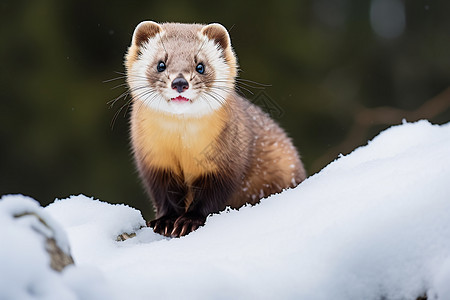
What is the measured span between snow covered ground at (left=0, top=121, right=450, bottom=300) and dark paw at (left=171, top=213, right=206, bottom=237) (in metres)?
0.57

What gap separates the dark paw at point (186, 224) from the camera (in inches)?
114

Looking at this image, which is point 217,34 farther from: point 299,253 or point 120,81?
point 120,81

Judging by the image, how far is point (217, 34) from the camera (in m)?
3.19

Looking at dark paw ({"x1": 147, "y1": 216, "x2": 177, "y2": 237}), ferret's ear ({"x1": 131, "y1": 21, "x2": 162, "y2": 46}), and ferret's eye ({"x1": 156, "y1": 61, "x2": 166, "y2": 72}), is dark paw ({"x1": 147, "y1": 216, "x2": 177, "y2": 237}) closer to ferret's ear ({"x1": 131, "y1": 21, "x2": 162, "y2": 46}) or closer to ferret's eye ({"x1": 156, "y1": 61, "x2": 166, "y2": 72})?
ferret's eye ({"x1": 156, "y1": 61, "x2": 166, "y2": 72})

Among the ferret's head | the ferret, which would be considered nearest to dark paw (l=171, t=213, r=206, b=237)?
the ferret

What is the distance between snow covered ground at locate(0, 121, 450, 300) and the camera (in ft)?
4.82

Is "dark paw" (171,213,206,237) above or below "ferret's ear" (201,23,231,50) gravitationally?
below

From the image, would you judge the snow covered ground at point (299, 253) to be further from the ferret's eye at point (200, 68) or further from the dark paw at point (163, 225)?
the ferret's eye at point (200, 68)

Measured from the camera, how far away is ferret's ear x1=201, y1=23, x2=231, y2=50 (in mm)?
3162

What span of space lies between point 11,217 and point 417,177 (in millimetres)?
1228

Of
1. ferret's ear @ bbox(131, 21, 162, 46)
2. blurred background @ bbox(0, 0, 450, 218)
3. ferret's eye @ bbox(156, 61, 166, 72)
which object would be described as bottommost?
ferret's eye @ bbox(156, 61, 166, 72)

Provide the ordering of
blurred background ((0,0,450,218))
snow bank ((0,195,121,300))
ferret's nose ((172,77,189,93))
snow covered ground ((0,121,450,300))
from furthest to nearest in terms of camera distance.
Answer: blurred background ((0,0,450,218)) < ferret's nose ((172,77,189,93)) < snow covered ground ((0,121,450,300)) < snow bank ((0,195,121,300))

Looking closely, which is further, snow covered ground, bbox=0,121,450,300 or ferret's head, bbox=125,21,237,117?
ferret's head, bbox=125,21,237,117

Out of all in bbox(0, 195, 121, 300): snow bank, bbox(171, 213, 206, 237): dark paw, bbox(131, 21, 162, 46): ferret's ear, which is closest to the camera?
bbox(0, 195, 121, 300): snow bank
